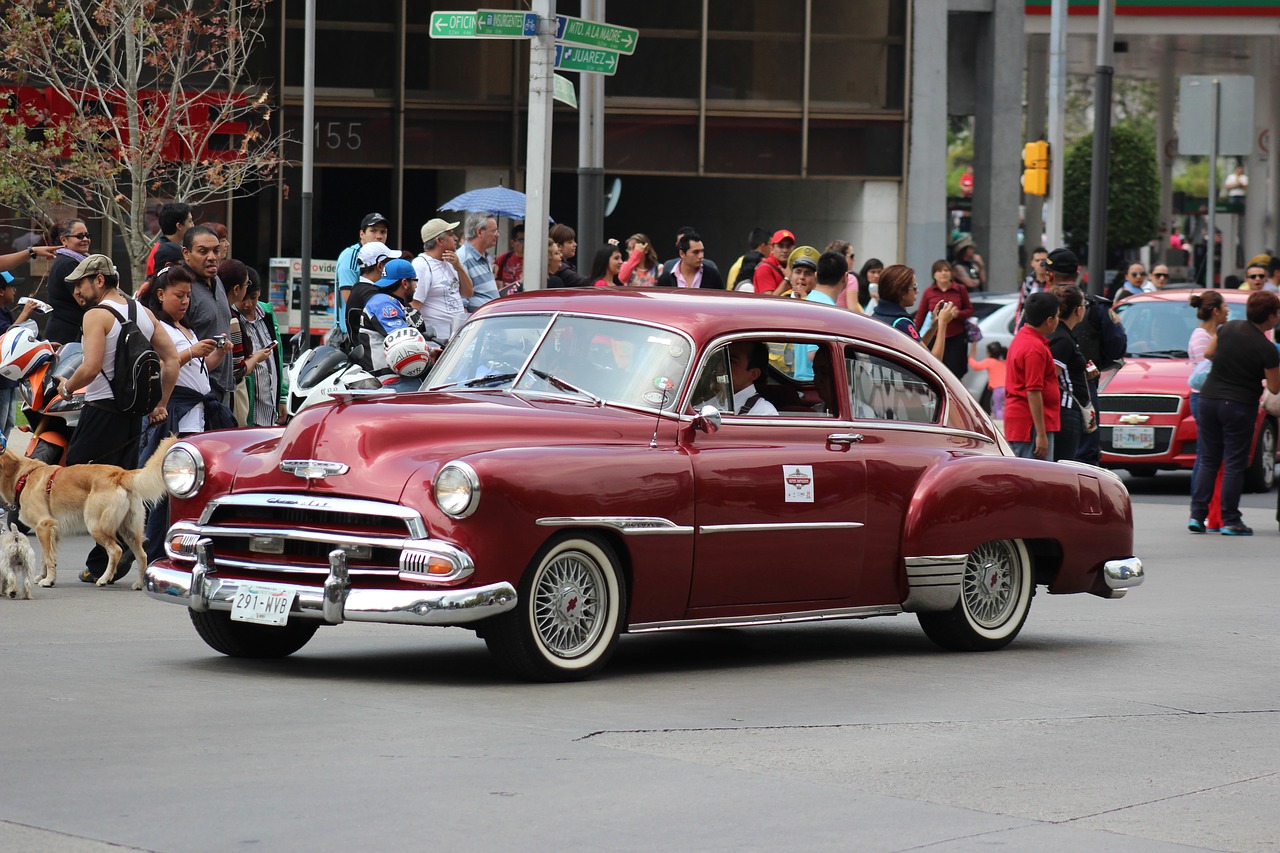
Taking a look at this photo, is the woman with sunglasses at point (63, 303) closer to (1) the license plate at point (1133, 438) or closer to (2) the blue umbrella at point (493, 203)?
(2) the blue umbrella at point (493, 203)

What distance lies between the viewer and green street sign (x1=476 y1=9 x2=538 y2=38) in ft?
43.4

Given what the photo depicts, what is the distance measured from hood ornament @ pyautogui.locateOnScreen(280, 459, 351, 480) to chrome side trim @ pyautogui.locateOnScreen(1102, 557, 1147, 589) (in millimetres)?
4201

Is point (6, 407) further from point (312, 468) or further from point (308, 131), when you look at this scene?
point (308, 131)

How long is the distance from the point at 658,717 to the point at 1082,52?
43.5 meters

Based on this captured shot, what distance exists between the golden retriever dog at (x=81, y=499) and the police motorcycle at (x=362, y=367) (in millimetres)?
998

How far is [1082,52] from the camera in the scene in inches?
1927

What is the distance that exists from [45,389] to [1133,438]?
35.7 feet

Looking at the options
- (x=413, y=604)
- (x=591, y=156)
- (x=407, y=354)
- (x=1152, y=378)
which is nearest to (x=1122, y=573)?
(x=413, y=604)

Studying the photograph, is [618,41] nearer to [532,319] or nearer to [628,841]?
[532,319]

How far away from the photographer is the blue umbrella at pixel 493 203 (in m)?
23.3

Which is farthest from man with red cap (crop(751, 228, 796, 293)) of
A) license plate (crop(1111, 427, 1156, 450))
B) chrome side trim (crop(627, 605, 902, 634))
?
chrome side trim (crop(627, 605, 902, 634))

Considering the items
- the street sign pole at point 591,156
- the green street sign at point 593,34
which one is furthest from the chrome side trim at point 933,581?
the street sign pole at point 591,156

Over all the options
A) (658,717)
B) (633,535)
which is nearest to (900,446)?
(633,535)

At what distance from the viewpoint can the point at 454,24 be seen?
13.3m
